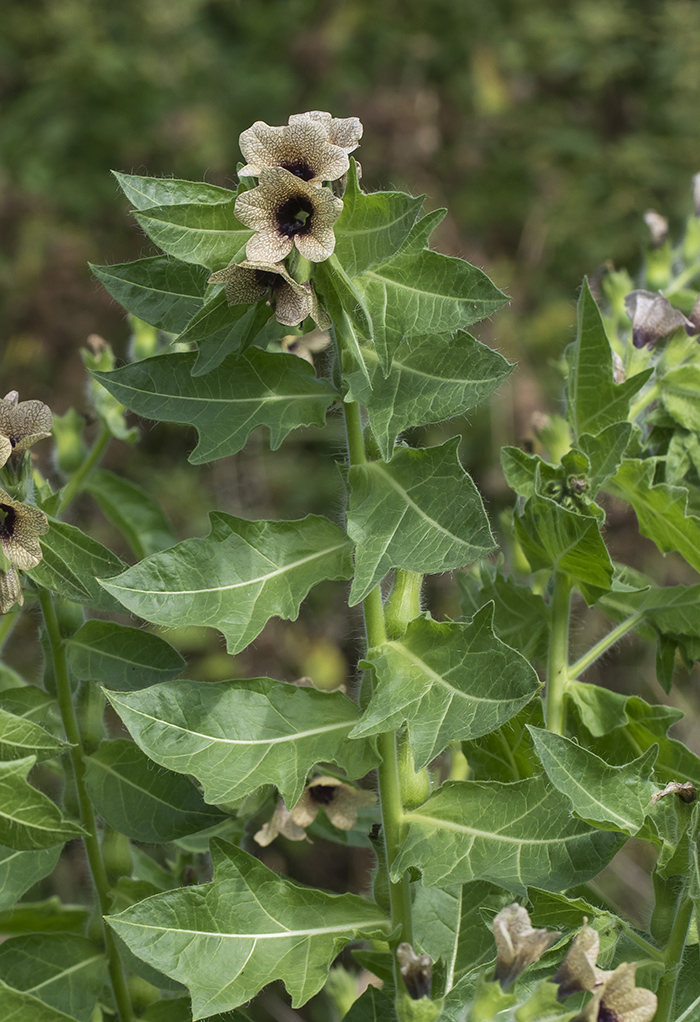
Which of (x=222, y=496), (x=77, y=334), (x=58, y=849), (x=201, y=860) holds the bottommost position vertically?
(x=222, y=496)

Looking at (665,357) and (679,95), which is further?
(679,95)

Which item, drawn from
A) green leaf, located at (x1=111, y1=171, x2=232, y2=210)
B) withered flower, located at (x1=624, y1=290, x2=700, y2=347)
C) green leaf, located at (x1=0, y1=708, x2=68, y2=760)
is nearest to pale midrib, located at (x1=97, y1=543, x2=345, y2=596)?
green leaf, located at (x1=0, y1=708, x2=68, y2=760)

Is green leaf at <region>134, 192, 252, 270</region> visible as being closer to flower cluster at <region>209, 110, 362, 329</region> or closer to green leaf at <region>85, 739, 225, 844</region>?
flower cluster at <region>209, 110, 362, 329</region>

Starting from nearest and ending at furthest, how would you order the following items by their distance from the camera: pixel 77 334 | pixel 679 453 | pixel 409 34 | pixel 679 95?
pixel 679 453 < pixel 77 334 < pixel 679 95 < pixel 409 34

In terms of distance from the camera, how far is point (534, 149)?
4234 mm

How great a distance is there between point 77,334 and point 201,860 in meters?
2.77

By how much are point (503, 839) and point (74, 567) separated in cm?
32

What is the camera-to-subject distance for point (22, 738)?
66cm

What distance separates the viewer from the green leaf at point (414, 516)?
59 centimetres

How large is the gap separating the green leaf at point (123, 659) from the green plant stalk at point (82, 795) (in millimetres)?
16

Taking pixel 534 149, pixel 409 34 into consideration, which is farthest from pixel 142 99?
pixel 534 149

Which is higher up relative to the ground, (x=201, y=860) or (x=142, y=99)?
(x=201, y=860)

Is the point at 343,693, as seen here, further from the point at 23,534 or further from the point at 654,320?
the point at 654,320

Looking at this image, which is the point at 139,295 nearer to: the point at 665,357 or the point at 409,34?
the point at 665,357
